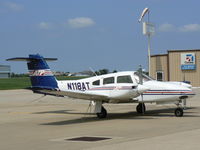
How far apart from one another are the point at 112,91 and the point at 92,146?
280 inches

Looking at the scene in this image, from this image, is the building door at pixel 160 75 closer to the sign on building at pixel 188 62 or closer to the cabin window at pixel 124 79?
the sign on building at pixel 188 62

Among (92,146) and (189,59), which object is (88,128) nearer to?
(92,146)

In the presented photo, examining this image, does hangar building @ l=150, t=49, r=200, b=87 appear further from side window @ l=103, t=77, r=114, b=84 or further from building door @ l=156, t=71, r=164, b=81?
side window @ l=103, t=77, r=114, b=84

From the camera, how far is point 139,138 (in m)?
10.9

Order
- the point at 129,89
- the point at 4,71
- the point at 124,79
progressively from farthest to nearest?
the point at 4,71, the point at 124,79, the point at 129,89

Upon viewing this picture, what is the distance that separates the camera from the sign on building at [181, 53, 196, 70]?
180 ft

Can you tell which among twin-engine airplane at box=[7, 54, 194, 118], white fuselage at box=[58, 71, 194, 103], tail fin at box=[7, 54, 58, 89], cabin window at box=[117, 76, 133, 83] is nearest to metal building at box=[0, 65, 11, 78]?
tail fin at box=[7, 54, 58, 89]

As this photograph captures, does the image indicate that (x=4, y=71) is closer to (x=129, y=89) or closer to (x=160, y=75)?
(x=160, y=75)

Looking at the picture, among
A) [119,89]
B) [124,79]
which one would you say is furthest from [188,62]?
[119,89]

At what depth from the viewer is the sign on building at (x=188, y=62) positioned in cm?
5491

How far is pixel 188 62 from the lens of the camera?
180 ft

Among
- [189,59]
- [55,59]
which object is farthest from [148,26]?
[55,59]

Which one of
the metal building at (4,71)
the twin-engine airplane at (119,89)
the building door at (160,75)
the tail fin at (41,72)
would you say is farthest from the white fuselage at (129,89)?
the metal building at (4,71)

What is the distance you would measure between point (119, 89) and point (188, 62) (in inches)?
1589
